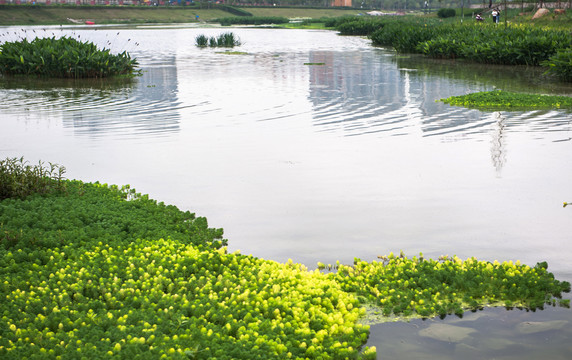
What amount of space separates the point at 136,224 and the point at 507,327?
161 inches

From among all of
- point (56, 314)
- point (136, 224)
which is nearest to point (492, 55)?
point (136, 224)

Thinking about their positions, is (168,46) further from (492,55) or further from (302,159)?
(302,159)

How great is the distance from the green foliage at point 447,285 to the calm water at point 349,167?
0.17 meters

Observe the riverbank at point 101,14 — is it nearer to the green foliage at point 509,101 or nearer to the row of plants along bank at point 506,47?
the row of plants along bank at point 506,47

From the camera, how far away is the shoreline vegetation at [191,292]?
16.2 ft

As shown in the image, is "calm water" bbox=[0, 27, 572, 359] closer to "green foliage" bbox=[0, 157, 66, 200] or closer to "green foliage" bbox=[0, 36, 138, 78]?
"green foliage" bbox=[0, 157, 66, 200]

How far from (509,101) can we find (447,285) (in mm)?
12011

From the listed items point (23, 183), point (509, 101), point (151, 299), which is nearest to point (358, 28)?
point (509, 101)

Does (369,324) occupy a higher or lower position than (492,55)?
lower

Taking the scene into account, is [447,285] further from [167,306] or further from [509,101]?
[509,101]

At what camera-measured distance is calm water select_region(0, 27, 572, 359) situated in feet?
23.4

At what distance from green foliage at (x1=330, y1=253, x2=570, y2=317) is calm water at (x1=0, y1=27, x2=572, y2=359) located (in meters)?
0.17

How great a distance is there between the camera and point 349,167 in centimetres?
1083

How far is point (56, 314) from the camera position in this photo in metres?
5.29
